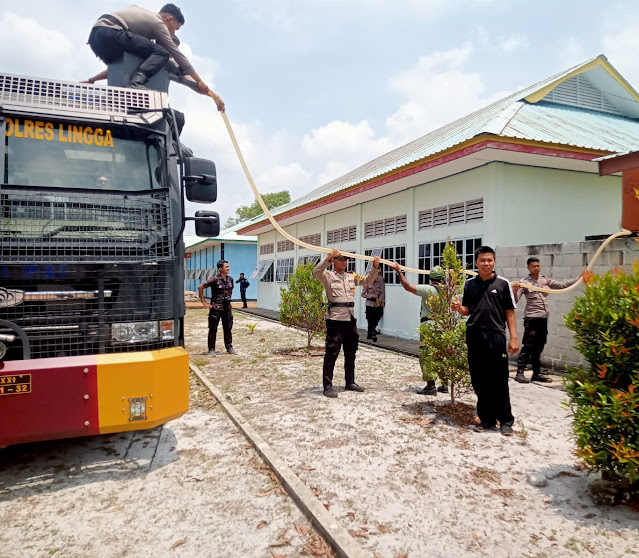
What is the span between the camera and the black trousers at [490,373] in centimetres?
434

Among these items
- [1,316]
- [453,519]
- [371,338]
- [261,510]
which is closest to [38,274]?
[1,316]

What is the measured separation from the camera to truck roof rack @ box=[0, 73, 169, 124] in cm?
400

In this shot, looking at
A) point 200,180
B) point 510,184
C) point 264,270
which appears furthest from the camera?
point 264,270

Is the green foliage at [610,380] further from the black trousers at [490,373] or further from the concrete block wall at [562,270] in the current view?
the concrete block wall at [562,270]

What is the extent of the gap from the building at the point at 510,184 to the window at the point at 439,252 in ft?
0.08

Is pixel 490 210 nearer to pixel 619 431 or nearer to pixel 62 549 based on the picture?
pixel 619 431

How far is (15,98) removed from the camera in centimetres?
406

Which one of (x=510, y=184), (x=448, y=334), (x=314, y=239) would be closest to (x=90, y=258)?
(x=448, y=334)

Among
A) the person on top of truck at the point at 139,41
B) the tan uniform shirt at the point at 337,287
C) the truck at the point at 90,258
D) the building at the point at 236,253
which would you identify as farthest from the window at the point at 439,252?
the building at the point at 236,253

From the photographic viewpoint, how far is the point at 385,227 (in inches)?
462

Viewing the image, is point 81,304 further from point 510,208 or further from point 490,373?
point 510,208

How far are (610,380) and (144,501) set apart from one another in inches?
134

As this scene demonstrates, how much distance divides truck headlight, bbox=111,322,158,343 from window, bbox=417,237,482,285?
21.6 feet

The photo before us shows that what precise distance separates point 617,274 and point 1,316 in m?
4.40
